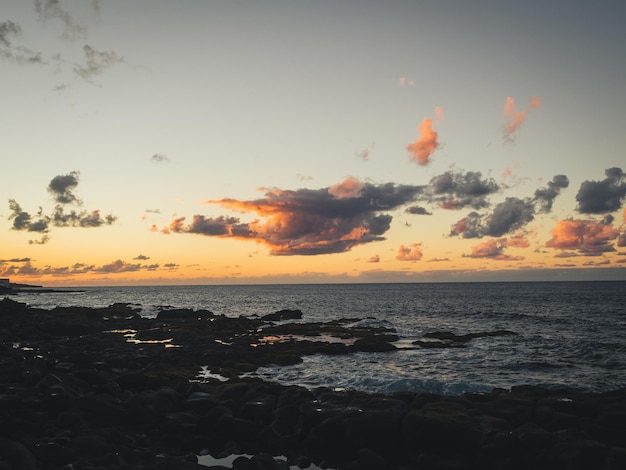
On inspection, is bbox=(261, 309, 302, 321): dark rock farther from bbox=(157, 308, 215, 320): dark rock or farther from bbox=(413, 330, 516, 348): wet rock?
bbox=(413, 330, 516, 348): wet rock

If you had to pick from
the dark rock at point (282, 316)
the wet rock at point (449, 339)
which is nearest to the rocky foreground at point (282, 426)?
the wet rock at point (449, 339)

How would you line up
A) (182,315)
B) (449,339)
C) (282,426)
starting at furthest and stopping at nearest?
(182,315) → (449,339) → (282,426)

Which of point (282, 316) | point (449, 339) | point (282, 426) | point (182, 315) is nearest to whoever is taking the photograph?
point (282, 426)

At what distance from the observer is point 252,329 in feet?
171

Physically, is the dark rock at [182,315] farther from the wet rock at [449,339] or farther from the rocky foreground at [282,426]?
the rocky foreground at [282,426]

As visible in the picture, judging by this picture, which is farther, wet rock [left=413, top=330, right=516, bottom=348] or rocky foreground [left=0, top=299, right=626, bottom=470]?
wet rock [left=413, top=330, right=516, bottom=348]

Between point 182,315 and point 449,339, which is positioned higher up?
point 182,315

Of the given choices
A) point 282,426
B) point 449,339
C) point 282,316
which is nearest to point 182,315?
point 282,316

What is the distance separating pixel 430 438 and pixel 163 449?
876 centimetres

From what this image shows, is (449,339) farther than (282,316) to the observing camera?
No

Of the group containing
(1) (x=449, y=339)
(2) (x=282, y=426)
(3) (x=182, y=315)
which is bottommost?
(1) (x=449, y=339)

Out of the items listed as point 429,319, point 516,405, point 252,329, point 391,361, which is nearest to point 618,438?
point 516,405

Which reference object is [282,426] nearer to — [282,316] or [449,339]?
[449,339]

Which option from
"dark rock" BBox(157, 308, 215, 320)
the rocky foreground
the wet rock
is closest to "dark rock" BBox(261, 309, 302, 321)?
"dark rock" BBox(157, 308, 215, 320)
